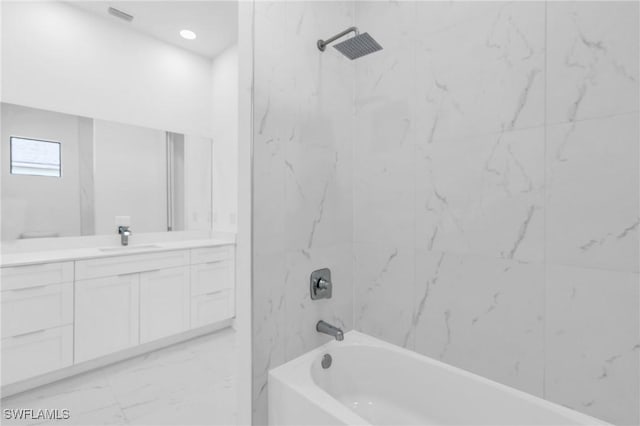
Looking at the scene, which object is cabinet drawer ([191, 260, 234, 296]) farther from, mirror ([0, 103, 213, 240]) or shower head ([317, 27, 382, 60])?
shower head ([317, 27, 382, 60])

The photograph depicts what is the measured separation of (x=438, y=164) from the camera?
4.49ft

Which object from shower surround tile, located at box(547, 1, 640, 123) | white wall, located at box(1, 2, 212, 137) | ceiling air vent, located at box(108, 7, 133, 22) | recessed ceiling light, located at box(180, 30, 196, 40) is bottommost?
shower surround tile, located at box(547, 1, 640, 123)

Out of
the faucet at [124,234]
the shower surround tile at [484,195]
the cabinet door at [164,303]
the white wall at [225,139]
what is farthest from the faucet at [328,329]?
the faucet at [124,234]

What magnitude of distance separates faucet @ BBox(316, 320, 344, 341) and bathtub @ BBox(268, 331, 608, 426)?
11cm

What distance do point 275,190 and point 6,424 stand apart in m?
2.03

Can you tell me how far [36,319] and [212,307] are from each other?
1.26 metres

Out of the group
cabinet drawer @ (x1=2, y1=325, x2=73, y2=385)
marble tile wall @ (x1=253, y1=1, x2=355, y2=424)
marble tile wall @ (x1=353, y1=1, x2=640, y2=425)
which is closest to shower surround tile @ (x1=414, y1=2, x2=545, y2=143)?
marble tile wall @ (x1=353, y1=1, x2=640, y2=425)

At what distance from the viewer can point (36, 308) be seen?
1.88m

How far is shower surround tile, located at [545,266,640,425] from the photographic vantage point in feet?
3.10

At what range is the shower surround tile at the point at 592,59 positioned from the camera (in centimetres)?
93

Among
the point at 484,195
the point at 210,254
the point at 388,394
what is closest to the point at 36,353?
the point at 210,254

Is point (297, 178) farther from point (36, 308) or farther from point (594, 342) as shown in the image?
point (36, 308)

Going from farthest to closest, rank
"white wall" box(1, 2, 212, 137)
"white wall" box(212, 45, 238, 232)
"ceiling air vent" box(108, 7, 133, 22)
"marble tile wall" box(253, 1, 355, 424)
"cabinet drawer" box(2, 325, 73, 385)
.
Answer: "white wall" box(212, 45, 238, 232)
"ceiling air vent" box(108, 7, 133, 22)
"white wall" box(1, 2, 212, 137)
"cabinet drawer" box(2, 325, 73, 385)
"marble tile wall" box(253, 1, 355, 424)

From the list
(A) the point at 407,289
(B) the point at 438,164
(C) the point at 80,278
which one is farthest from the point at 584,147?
(C) the point at 80,278
